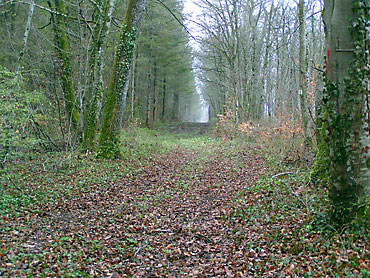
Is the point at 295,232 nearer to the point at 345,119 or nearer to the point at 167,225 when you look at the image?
the point at 345,119

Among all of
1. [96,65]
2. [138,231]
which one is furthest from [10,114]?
[138,231]

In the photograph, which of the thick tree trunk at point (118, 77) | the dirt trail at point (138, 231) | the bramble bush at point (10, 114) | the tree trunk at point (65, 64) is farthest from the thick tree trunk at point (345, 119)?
the tree trunk at point (65, 64)

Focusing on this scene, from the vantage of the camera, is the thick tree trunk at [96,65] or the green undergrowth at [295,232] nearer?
the green undergrowth at [295,232]

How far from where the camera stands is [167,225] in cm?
644

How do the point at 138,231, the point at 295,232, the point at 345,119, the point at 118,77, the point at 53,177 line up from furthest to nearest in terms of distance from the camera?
the point at 118,77, the point at 53,177, the point at 138,231, the point at 295,232, the point at 345,119

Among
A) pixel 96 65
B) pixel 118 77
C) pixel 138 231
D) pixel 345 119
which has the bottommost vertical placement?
pixel 138 231

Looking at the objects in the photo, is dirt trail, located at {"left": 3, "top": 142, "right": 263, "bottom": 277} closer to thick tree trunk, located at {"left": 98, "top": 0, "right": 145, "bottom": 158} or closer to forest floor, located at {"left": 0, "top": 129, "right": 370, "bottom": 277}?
forest floor, located at {"left": 0, "top": 129, "right": 370, "bottom": 277}

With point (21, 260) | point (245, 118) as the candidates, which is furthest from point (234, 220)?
point (245, 118)

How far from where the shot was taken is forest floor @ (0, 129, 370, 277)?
14.4 ft

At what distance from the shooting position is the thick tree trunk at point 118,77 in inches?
434

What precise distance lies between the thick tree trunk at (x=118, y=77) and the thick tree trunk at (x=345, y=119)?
8.04 meters

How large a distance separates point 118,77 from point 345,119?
8.60m

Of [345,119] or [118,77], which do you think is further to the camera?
[118,77]

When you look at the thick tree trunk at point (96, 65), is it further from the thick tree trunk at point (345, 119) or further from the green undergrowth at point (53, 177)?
the thick tree trunk at point (345, 119)
